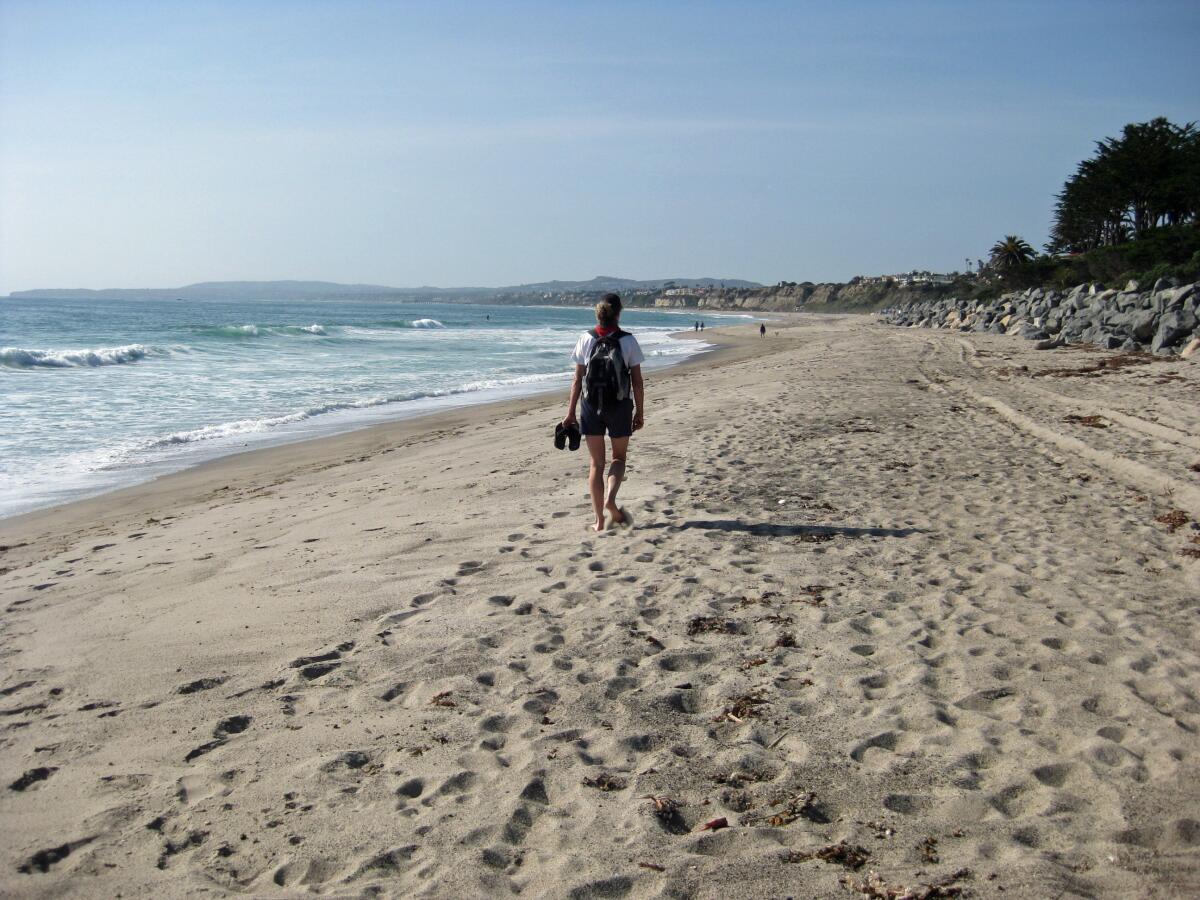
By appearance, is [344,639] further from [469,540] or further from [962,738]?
[962,738]

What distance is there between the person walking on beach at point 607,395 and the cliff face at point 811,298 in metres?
91.8

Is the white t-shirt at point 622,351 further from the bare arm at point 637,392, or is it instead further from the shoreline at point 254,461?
the shoreline at point 254,461

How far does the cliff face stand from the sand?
91.8 metres

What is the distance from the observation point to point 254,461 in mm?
10781

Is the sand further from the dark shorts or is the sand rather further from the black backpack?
the black backpack

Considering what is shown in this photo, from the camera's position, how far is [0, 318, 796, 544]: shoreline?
7953 millimetres

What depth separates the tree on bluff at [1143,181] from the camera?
4481cm

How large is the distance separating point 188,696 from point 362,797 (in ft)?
4.03

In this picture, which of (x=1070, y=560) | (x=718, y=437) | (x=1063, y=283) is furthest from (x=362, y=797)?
(x=1063, y=283)

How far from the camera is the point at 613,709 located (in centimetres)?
345

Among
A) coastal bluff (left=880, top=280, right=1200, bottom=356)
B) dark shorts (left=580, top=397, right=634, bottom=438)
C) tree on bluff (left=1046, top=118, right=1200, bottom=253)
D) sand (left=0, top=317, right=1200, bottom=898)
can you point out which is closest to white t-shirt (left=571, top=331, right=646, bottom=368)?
dark shorts (left=580, top=397, right=634, bottom=438)

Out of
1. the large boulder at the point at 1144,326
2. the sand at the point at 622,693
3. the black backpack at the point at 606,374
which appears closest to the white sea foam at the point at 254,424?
the sand at the point at 622,693

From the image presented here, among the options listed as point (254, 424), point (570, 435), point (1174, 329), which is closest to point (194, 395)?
point (254, 424)

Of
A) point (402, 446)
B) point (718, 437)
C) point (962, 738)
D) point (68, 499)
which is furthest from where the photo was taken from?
point (402, 446)
